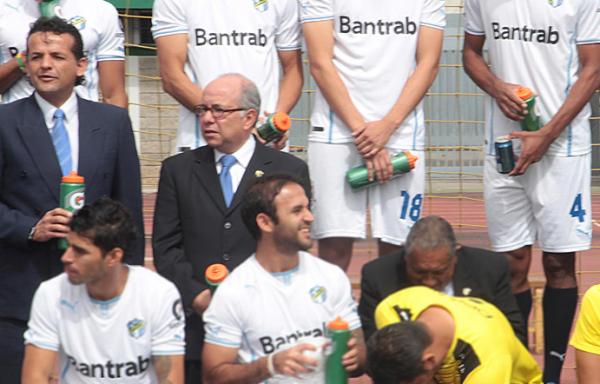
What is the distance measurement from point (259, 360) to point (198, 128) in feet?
5.93

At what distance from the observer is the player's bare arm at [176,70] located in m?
6.58

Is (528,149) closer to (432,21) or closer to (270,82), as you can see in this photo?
(432,21)

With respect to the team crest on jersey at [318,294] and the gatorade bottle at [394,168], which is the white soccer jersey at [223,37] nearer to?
the gatorade bottle at [394,168]

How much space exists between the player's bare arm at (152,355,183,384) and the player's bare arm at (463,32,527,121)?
2328mm

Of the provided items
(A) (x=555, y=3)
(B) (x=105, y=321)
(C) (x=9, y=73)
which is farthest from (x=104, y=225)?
(A) (x=555, y=3)

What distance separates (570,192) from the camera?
6.91m

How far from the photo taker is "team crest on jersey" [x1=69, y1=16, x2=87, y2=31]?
6.62 metres

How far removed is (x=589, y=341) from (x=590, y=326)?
6cm

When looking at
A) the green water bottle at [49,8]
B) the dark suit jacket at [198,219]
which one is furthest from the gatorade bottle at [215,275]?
the green water bottle at [49,8]

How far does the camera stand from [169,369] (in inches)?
207

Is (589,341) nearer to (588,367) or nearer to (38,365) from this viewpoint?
(588,367)

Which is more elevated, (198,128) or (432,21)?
(432,21)

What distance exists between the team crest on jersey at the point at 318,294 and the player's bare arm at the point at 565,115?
5.60 feet

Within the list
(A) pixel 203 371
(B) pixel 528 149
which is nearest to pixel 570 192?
(B) pixel 528 149
